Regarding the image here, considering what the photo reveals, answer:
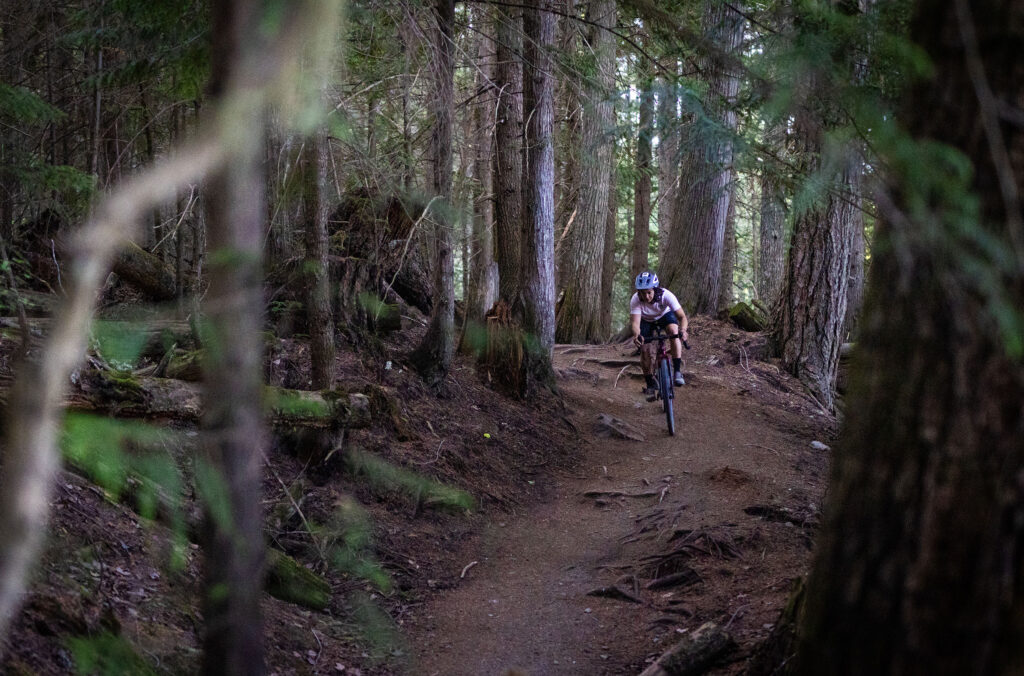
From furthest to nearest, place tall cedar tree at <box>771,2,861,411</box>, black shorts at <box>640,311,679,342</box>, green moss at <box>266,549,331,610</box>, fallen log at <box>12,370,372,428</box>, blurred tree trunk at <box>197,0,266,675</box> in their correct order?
tall cedar tree at <box>771,2,861,411</box> → black shorts at <box>640,311,679,342</box> → green moss at <box>266,549,331,610</box> → fallen log at <box>12,370,372,428</box> → blurred tree trunk at <box>197,0,266,675</box>

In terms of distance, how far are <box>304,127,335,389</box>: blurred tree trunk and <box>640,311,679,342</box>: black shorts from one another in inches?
179

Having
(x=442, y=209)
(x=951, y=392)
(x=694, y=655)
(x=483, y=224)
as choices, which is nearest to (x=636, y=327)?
(x=442, y=209)

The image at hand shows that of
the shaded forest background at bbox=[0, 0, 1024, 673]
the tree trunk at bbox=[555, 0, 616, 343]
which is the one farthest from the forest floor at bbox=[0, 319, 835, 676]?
the tree trunk at bbox=[555, 0, 616, 343]

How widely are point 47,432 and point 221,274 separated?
3.56 ft

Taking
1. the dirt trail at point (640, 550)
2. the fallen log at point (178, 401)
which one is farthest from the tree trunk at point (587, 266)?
the fallen log at point (178, 401)

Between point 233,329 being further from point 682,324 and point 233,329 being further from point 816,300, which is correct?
point 816,300

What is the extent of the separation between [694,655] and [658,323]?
674 cm

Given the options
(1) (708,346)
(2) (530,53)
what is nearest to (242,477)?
(2) (530,53)

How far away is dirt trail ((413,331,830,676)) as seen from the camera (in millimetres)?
5531

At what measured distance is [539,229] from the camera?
38.7 ft

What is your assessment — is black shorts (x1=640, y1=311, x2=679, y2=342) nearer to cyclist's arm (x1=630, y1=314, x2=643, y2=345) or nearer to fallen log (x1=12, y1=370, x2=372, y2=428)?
cyclist's arm (x1=630, y1=314, x2=643, y2=345)

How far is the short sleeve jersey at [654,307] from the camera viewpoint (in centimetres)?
1091

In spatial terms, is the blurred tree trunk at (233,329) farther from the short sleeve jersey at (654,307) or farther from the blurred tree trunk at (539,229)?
the blurred tree trunk at (539,229)

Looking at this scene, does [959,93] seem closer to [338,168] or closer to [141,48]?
[338,168]
